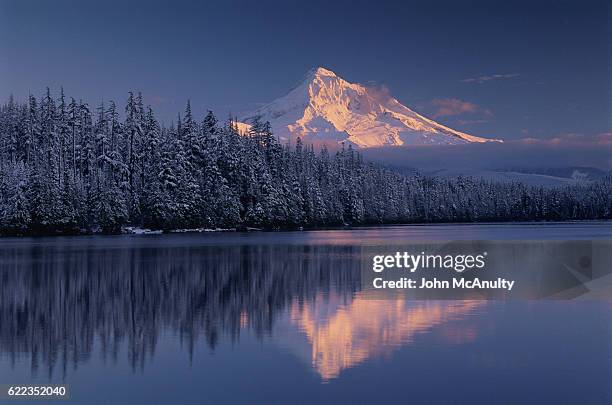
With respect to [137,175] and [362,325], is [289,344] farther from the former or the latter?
[137,175]

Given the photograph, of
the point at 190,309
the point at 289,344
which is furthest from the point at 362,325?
the point at 190,309

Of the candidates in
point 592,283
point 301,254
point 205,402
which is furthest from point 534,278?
point 205,402

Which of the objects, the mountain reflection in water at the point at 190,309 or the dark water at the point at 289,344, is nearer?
the dark water at the point at 289,344

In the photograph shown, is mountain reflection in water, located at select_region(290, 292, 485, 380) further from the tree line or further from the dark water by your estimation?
the tree line

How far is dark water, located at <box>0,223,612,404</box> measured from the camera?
49.2 ft

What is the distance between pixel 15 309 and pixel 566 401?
1795cm

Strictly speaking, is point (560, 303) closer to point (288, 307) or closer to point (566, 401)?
point (288, 307)

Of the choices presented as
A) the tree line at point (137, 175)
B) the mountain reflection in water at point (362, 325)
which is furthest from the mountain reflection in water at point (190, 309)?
the tree line at point (137, 175)

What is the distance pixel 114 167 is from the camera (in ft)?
321

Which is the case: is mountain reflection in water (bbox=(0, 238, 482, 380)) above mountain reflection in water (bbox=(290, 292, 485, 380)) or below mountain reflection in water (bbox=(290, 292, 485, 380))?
below

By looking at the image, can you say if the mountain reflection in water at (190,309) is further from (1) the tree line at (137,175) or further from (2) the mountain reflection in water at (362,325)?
(1) the tree line at (137,175)

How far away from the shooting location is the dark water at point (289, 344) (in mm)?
14984

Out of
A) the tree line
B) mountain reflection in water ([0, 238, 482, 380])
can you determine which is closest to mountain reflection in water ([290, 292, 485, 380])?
mountain reflection in water ([0, 238, 482, 380])

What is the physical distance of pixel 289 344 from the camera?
63.9 ft
